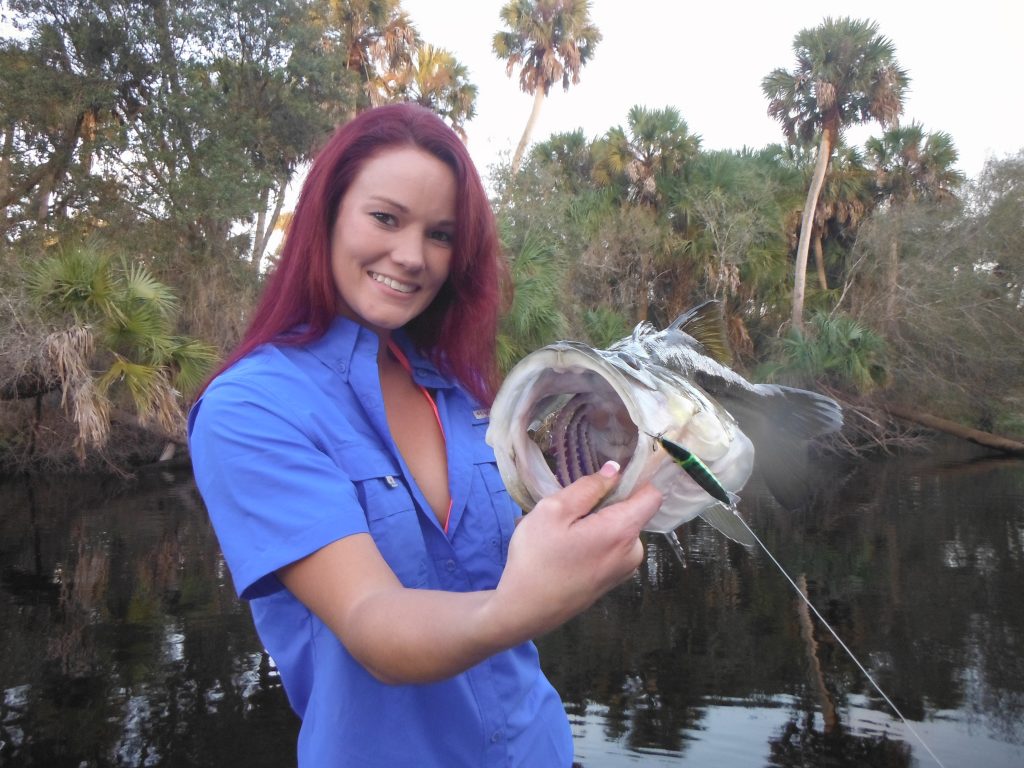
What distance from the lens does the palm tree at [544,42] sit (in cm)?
2466

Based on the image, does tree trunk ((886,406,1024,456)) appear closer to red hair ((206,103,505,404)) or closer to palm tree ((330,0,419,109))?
palm tree ((330,0,419,109))

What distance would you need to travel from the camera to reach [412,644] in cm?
98

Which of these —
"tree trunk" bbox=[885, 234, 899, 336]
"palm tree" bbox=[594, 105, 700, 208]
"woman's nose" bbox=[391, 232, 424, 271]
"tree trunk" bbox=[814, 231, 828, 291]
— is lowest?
"woman's nose" bbox=[391, 232, 424, 271]

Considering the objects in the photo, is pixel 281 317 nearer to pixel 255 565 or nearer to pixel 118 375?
pixel 255 565

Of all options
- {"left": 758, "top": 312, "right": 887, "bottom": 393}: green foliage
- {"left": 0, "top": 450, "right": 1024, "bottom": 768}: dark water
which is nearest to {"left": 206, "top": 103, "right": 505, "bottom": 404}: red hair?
{"left": 0, "top": 450, "right": 1024, "bottom": 768}: dark water

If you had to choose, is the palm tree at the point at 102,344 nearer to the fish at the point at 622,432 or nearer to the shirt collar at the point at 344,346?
the shirt collar at the point at 344,346

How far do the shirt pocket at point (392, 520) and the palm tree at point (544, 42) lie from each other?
78.7ft

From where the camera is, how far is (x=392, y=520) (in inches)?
50.1

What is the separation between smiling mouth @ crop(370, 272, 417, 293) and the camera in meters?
1.42

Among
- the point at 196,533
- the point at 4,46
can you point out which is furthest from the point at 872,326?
the point at 4,46

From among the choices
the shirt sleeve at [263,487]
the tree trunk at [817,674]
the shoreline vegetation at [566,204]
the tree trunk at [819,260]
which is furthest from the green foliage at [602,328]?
the shirt sleeve at [263,487]

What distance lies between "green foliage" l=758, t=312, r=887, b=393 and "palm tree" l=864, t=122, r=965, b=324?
251 inches

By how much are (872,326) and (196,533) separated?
1708 centimetres

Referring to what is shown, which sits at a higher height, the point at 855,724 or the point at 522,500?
the point at 522,500
